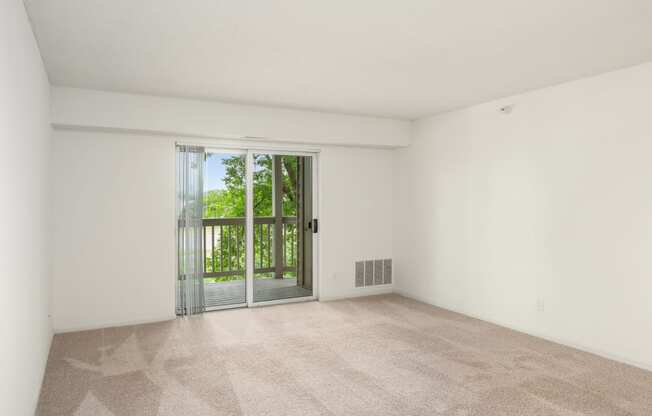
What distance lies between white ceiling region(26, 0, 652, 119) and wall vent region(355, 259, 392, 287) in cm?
255

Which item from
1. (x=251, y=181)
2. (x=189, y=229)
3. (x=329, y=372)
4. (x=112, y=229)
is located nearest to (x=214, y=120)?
(x=251, y=181)

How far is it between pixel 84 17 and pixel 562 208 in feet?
13.2

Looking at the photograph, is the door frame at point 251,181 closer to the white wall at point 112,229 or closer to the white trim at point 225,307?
the white trim at point 225,307

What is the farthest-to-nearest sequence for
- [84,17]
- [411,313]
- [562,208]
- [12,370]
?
1. [411,313]
2. [562,208]
3. [84,17]
4. [12,370]

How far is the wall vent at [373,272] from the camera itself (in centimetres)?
587

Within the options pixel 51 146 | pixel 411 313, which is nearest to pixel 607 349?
pixel 411 313

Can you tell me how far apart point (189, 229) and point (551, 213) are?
378 centimetres

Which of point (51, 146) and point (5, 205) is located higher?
point (51, 146)

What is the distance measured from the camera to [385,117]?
5.53 m

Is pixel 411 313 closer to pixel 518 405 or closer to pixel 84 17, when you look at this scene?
pixel 518 405

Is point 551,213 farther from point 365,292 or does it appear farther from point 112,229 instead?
point 112,229

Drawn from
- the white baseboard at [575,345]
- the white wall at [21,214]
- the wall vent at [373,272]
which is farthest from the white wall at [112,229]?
the white baseboard at [575,345]

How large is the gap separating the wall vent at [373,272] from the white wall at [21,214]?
3.71 meters

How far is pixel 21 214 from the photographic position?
2.32m
